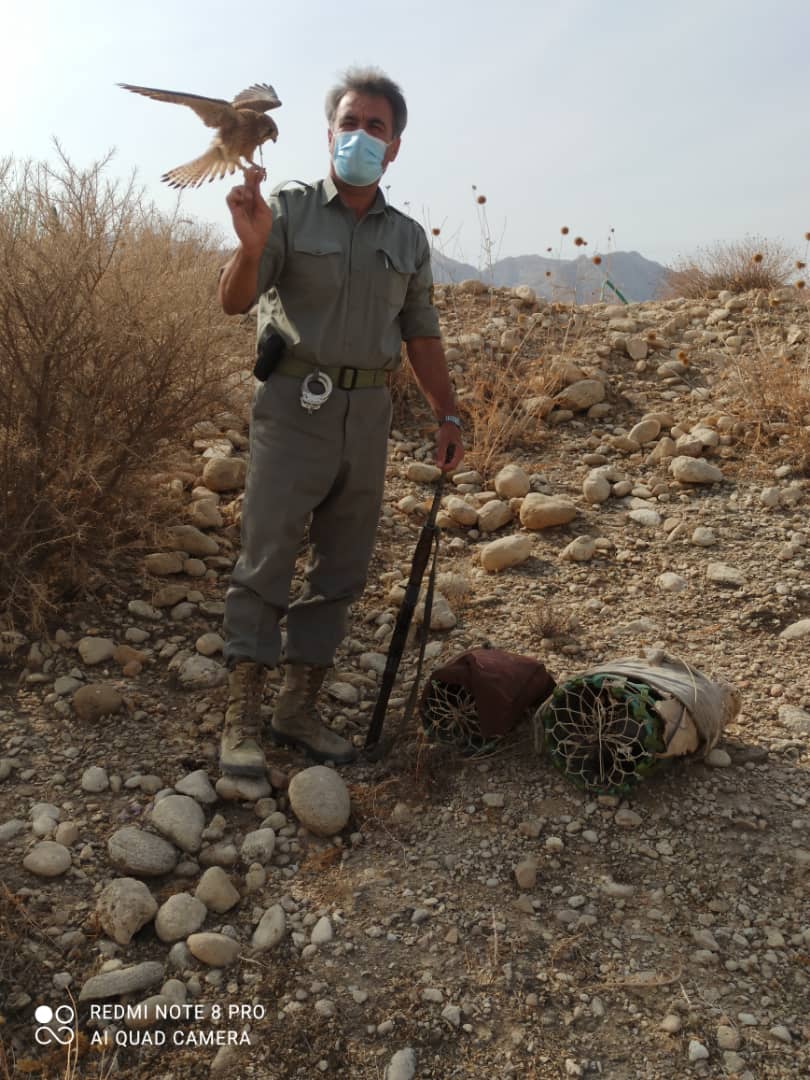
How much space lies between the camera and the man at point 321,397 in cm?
246

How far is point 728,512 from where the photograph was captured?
4121 millimetres

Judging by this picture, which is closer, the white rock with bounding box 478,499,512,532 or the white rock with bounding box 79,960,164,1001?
the white rock with bounding box 79,960,164,1001

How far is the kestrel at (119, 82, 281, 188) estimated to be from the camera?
2.08m

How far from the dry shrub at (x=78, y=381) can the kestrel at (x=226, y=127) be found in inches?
39.1

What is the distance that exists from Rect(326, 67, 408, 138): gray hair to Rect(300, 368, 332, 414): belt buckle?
2.25 ft

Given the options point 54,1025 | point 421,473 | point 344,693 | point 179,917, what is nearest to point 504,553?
point 421,473

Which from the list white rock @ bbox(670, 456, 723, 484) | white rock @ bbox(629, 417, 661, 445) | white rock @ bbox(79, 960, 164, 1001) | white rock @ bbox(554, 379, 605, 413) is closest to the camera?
white rock @ bbox(79, 960, 164, 1001)

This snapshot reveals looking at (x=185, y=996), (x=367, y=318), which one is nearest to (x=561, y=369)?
(x=367, y=318)

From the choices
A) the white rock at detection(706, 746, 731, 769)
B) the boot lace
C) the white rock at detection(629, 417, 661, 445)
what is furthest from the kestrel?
the white rock at detection(629, 417, 661, 445)

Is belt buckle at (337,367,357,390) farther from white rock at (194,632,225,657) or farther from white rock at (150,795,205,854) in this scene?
white rock at (150,795,205,854)

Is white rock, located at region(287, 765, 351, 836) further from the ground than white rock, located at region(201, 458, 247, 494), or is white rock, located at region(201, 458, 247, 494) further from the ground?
white rock, located at region(201, 458, 247, 494)

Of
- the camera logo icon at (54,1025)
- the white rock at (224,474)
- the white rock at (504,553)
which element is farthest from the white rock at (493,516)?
the camera logo icon at (54,1025)

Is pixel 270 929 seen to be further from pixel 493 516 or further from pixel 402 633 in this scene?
pixel 493 516

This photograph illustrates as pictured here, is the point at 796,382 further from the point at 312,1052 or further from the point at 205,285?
the point at 312,1052
